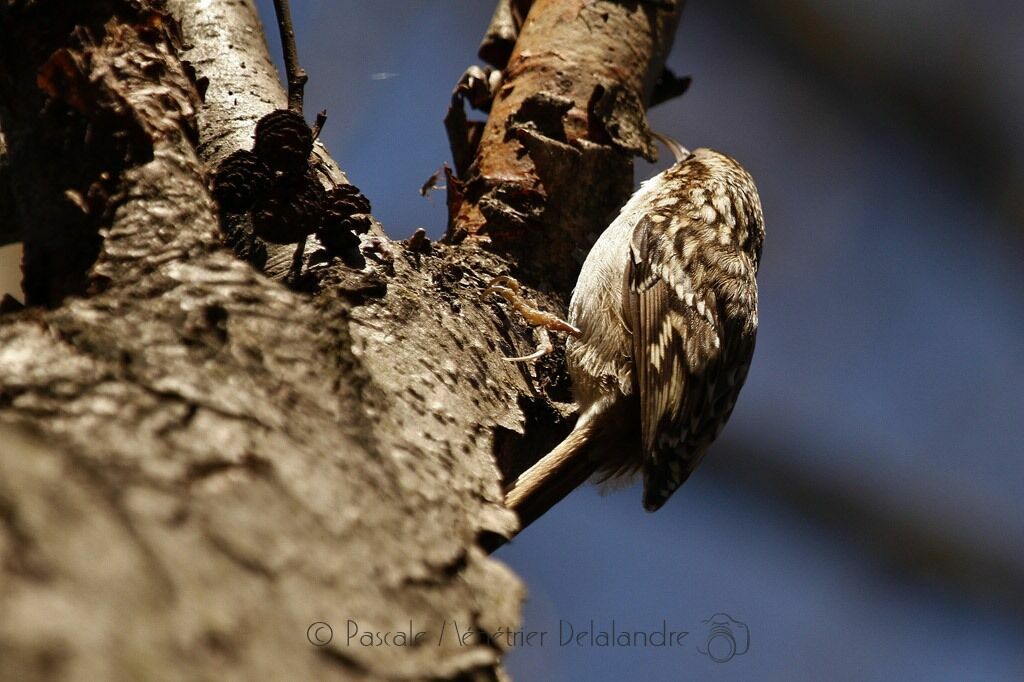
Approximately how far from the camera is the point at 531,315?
7.49 ft

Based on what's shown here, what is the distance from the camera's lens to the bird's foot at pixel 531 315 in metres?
2.12

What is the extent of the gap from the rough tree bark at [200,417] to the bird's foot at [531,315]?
5.9 inches

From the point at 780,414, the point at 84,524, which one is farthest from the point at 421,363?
the point at 780,414

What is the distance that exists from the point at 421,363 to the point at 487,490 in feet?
1.07

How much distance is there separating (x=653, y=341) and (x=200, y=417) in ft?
6.07

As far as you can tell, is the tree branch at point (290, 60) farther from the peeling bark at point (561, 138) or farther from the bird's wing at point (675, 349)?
the bird's wing at point (675, 349)

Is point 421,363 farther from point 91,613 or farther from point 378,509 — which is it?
point 91,613

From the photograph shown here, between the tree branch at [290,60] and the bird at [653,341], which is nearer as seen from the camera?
the tree branch at [290,60]

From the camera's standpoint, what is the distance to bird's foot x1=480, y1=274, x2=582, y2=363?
2.12 m

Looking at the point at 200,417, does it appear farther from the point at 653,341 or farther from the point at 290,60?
the point at 653,341

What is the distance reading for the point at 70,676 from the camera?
609 mm

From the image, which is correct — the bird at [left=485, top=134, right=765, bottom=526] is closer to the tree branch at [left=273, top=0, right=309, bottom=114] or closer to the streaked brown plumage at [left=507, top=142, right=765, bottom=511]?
the streaked brown plumage at [left=507, top=142, right=765, bottom=511]

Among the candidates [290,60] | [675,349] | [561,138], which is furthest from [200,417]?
[675,349]

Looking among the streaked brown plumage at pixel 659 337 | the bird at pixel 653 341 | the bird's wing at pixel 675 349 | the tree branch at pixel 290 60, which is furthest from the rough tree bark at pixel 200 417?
the bird's wing at pixel 675 349
